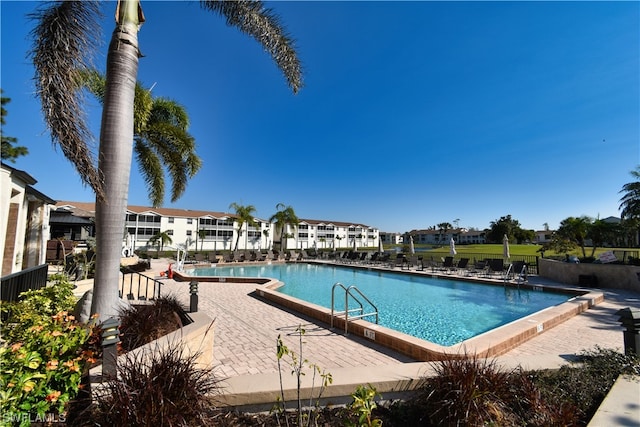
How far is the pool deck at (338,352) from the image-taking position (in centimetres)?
294

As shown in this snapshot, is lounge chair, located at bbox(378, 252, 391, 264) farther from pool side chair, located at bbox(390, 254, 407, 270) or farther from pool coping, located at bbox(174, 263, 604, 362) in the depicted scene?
pool coping, located at bbox(174, 263, 604, 362)

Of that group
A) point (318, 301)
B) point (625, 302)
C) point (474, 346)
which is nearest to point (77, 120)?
point (474, 346)

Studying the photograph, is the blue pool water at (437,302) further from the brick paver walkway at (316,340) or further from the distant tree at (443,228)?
the distant tree at (443,228)

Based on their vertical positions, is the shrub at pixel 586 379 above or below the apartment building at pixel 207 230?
below

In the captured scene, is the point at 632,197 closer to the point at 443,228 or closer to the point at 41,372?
the point at 41,372

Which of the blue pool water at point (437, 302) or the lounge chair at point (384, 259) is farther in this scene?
the lounge chair at point (384, 259)

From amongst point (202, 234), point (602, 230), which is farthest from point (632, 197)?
point (202, 234)

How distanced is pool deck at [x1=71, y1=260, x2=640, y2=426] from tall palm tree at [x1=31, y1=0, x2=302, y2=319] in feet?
8.47

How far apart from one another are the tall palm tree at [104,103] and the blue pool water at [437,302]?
22.5 ft

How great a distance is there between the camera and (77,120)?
3.69 meters

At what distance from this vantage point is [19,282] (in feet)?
A: 20.5

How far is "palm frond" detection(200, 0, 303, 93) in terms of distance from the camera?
6445 millimetres

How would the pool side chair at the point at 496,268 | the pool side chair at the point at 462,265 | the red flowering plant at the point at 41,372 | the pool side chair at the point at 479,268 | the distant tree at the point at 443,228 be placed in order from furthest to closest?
1. the distant tree at the point at 443,228
2. the pool side chair at the point at 462,265
3. the pool side chair at the point at 479,268
4. the pool side chair at the point at 496,268
5. the red flowering plant at the point at 41,372

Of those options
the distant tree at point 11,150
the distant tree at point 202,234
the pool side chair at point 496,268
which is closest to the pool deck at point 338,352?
the pool side chair at point 496,268
